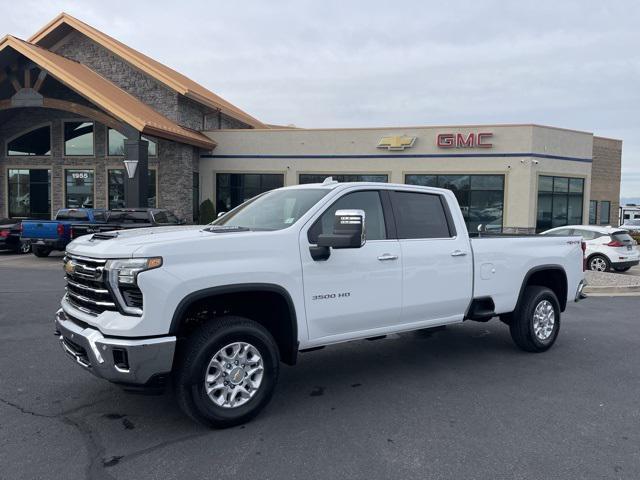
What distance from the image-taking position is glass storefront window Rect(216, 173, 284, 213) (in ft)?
89.4

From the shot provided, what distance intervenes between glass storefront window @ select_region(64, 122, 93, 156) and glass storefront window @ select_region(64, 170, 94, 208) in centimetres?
98

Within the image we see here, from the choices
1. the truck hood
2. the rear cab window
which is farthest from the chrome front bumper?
the rear cab window

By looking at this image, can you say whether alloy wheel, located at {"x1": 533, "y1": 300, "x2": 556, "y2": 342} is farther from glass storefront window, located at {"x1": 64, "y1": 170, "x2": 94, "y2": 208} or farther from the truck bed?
glass storefront window, located at {"x1": 64, "y1": 170, "x2": 94, "y2": 208}

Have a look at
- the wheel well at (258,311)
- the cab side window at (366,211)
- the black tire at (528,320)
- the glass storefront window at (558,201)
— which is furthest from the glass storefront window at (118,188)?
the wheel well at (258,311)

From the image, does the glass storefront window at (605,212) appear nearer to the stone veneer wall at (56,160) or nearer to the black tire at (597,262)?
the black tire at (597,262)

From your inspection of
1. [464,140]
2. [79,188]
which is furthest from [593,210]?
[79,188]

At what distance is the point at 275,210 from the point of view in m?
5.22

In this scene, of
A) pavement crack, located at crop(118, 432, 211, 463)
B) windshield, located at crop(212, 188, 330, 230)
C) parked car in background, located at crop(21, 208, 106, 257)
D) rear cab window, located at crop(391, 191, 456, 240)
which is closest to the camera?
pavement crack, located at crop(118, 432, 211, 463)

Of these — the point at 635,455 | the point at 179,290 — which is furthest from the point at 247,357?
the point at 635,455

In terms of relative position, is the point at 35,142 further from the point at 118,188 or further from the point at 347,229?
the point at 347,229

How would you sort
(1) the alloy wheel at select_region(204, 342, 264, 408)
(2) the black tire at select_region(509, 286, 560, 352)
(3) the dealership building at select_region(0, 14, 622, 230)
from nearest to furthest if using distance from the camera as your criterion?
(1) the alloy wheel at select_region(204, 342, 264, 408) → (2) the black tire at select_region(509, 286, 560, 352) → (3) the dealership building at select_region(0, 14, 622, 230)

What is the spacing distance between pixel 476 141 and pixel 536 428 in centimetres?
2165

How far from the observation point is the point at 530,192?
2433cm

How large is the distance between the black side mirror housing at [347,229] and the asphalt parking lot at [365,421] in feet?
4.71
